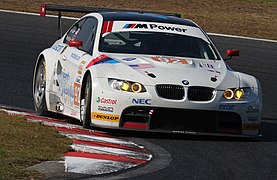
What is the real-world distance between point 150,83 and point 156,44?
129cm

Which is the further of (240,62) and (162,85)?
(240,62)

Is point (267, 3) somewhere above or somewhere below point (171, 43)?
below

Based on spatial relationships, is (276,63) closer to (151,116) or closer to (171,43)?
(171,43)

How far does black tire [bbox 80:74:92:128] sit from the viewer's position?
9977mm

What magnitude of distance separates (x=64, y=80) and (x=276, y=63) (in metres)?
8.61

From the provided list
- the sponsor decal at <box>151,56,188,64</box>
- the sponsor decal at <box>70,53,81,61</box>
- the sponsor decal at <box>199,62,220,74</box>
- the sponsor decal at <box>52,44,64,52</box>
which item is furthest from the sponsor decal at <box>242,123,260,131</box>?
the sponsor decal at <box>52,44,64,52</box>

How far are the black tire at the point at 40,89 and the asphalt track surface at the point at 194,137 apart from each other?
0.45m

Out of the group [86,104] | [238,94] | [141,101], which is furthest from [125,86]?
[238,94]

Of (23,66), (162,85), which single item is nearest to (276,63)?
(23,66)

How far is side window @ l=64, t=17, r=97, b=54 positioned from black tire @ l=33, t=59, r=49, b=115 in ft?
1.55

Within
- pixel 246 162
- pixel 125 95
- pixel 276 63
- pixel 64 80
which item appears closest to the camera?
pixel 246 162

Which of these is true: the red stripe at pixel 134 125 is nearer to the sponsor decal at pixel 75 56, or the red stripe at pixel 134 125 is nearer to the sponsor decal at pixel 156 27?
the sponsor decal at pixel 75 56

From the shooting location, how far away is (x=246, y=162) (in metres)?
8.63

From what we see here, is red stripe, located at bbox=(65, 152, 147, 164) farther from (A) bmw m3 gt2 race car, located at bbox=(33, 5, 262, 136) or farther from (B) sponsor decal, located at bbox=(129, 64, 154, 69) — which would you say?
(B) sponsor decal, located at bbox=(129, 64, 154, 69)
